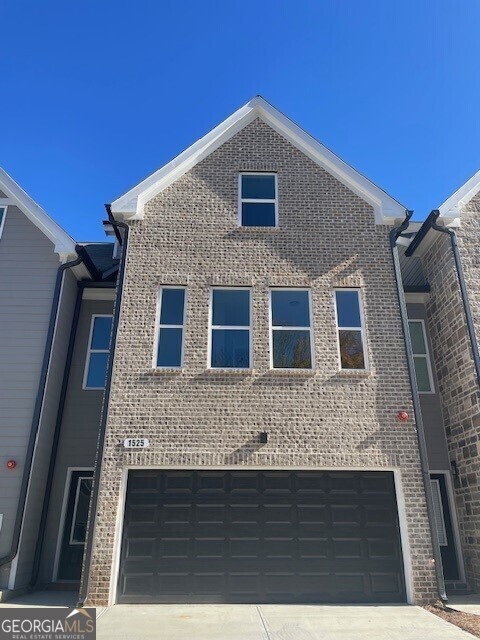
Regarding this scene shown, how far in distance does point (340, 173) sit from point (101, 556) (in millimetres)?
9313

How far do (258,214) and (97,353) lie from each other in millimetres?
5025

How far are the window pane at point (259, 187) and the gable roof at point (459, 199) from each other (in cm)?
392

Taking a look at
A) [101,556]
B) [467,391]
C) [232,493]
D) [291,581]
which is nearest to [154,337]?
[232,493]

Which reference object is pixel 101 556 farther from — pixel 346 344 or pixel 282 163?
Result: pixel 282 163

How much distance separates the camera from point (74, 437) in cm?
1048

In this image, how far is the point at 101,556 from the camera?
798 centimetres

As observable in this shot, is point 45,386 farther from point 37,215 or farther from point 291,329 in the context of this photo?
point 291,329

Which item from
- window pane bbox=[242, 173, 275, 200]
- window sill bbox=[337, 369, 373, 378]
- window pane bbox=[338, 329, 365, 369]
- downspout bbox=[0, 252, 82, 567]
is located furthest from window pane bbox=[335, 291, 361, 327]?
downspout bbox=[0, 252, 82, 567]

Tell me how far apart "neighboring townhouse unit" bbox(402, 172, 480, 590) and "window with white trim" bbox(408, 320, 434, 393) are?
49 millimetres

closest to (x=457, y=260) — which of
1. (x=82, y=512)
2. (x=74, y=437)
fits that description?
(x=74, y=437)

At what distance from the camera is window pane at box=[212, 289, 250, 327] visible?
32.3ft

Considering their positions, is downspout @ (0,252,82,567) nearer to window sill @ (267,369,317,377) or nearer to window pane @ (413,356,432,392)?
window sill @ (267,369,317,377)

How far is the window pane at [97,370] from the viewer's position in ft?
36.3

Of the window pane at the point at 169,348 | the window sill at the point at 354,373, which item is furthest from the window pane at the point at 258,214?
the window sill at the point at 354,373
